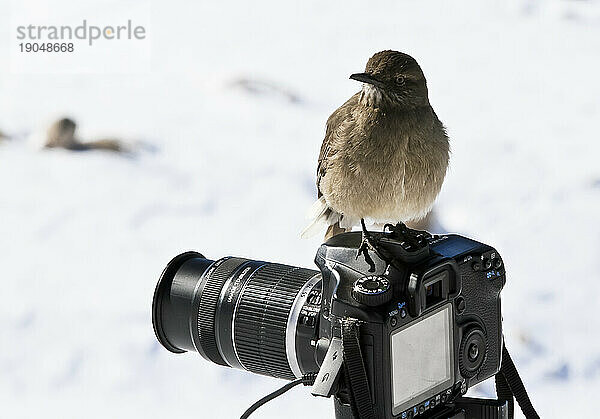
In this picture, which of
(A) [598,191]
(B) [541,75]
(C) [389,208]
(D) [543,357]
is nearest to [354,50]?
(B) [541,75]

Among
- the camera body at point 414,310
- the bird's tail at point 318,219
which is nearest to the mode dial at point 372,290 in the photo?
the camera body at point 414,310

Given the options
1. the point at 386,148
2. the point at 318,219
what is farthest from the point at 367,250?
the point at 318,219

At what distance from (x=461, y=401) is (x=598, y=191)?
5.09ft

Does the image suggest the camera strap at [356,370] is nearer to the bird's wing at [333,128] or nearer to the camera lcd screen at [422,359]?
the camera lcd screen at [422,359]

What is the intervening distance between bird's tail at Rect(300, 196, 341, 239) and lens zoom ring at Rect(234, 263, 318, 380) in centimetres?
18

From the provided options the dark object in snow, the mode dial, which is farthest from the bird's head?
Answer: the dark object in snow

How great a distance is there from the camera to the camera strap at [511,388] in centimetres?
169

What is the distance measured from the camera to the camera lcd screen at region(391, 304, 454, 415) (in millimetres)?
1482

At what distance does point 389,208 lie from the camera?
1.80 m

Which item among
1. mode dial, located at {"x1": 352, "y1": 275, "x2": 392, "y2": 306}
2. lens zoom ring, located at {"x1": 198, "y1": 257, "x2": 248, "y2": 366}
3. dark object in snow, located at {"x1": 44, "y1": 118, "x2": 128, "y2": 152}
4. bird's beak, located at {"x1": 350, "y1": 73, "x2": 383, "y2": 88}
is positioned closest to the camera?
mode dial, located at {"x1": 352, "y1": 275, "x2": 392, "y2": 306}

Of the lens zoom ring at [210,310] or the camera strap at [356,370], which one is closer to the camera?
the camera strap at [356,370]

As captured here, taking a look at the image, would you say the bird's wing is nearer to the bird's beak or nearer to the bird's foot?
the bird's beak

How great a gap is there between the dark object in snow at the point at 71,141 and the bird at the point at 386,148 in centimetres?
153

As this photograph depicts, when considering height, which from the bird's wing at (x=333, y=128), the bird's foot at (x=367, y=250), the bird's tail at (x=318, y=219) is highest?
the bird's wing at (x=333, y=128)
